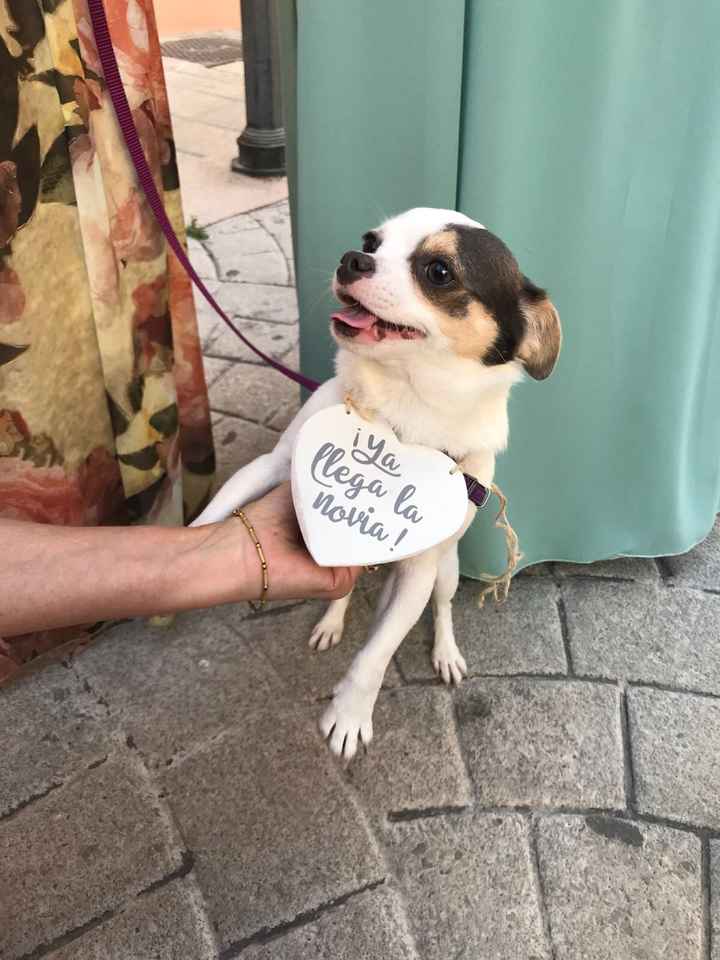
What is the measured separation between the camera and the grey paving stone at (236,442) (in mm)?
2119

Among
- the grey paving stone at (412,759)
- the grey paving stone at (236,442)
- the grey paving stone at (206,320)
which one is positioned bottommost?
the grey paving stone at (412,759)

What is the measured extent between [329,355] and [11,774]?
1.03 meters

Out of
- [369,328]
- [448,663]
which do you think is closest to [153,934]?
[448,663]

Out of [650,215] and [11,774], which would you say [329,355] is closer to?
[650,215]

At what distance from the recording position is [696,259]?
146 cm

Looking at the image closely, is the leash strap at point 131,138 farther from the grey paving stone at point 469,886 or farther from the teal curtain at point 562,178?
the grey paving stone at point 469,886

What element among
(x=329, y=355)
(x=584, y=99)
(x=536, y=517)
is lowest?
(x=536, y=517)

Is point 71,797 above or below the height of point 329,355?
below

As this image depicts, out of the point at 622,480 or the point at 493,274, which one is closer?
the point at 493,274

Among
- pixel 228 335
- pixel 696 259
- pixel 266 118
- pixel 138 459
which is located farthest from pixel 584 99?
pixel 266 118

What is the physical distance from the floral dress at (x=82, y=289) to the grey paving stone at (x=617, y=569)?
0.95 m

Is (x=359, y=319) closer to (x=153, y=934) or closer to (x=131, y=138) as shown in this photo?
(x=131, y=138)

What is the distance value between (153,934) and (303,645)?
611mm

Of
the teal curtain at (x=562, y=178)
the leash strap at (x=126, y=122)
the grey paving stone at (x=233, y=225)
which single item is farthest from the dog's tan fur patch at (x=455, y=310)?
the grey paving stone at (x=233, y=225)
